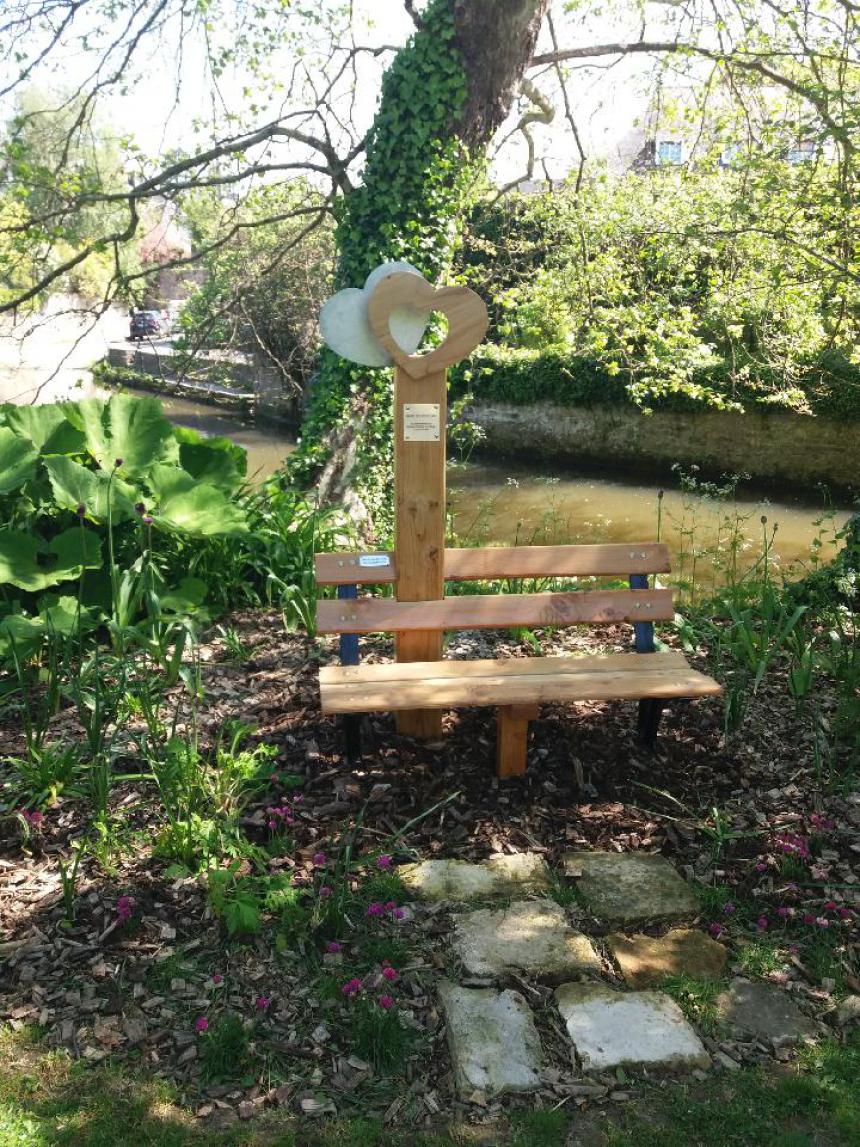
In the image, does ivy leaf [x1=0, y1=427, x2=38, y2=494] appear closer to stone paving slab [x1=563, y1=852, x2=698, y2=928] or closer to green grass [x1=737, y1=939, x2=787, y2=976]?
stone paving slab [x1=563, y1=852, x2=698, y2=928]

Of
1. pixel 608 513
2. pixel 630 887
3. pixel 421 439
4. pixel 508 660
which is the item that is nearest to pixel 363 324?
pixel 421 439

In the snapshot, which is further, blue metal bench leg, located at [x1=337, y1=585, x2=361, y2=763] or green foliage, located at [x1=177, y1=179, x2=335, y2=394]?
green foliage, located at [x1=177, y1=179, x2=335, y2=394]

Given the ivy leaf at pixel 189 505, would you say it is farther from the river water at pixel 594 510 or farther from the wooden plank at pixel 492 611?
the river water at pixel 594 510

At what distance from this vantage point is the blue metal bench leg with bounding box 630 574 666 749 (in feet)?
11.6

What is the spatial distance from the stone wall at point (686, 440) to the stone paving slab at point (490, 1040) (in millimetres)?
11101

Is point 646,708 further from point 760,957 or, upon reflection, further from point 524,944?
point 524,944

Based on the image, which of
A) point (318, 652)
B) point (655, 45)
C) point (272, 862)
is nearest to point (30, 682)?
point (318, 652)

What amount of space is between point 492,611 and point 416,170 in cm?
480

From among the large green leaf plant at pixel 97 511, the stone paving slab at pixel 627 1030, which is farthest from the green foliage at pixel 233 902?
the large green leaf plant at pixel 97 511

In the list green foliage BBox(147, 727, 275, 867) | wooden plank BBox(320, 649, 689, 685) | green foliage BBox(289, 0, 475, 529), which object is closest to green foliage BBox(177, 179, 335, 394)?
green foliage BBox(289, 0, 475, 529)

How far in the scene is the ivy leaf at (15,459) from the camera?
4055 mm

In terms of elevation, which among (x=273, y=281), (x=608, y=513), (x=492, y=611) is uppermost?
(x=273, y=281)

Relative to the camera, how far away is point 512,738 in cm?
338

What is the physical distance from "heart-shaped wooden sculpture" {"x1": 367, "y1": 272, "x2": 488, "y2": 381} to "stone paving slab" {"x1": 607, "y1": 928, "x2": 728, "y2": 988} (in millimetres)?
1964
